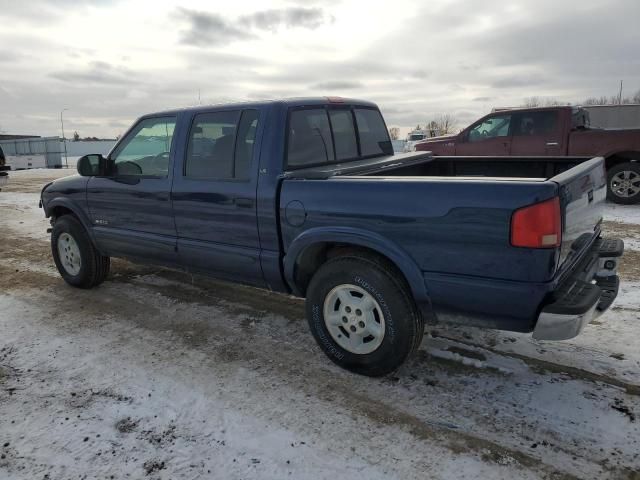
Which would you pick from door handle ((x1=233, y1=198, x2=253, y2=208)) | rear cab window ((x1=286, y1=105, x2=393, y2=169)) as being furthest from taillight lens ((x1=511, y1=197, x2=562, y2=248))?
door handle ((x1=233, y1=198, x2=253, y2=208))

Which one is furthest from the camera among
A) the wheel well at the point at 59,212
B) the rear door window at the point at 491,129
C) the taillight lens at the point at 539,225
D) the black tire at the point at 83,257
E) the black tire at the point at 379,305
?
the rear door window at the point at 491,129

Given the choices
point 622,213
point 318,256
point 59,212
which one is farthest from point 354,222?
point 622,213

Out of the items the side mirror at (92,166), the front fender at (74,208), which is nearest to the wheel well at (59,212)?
the front fender at (74,208)

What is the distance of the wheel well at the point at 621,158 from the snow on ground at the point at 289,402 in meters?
6.16

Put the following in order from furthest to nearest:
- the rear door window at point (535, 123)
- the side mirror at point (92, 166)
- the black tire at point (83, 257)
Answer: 1. the rear door window at point (535, 123)
2. the black tire at point (83, 257)
3. the side mirror at point (92, 166)

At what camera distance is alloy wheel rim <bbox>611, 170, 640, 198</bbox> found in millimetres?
9438

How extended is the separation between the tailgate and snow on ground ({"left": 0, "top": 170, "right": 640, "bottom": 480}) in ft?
2.90

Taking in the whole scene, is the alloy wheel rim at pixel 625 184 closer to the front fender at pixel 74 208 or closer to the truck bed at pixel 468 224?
the truck bed at pixel 468 224

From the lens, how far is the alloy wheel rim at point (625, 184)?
31.0 ft

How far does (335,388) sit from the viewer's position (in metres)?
3.25

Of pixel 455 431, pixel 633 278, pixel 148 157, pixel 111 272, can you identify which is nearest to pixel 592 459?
pixel 455 431

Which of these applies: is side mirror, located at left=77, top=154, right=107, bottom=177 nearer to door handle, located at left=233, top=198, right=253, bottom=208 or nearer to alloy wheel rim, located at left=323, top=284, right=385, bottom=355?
door handle, located at left=233, top=198, right=253, bottom=208

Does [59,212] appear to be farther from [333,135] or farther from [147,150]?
[333,135]

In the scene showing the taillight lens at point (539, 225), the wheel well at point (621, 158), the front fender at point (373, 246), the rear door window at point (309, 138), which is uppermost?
the rear door window at point (309, 138)
